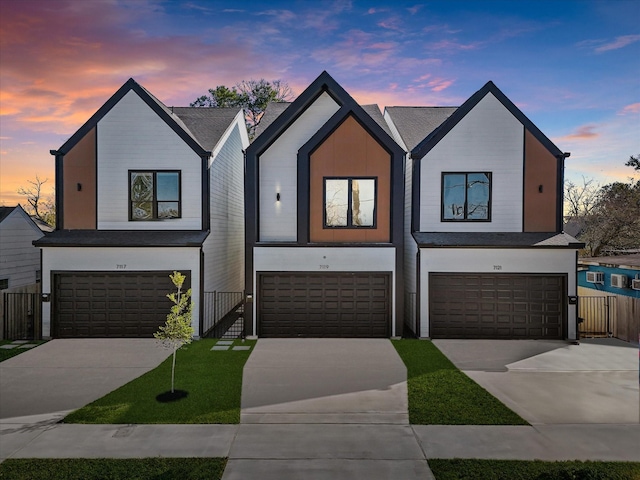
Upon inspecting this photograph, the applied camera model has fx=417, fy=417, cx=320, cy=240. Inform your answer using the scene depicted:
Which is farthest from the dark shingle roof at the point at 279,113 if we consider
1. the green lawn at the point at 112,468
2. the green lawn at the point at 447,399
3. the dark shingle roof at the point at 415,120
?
the green lawn at the point at 112,468

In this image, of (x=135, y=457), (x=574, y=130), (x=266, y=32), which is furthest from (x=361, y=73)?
(x=135, y=457)

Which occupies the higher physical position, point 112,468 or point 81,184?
point 81,184

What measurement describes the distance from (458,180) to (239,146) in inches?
430

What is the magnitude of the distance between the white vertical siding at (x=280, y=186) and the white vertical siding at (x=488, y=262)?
5000 mm

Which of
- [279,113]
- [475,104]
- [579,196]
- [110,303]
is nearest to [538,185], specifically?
[475,104]

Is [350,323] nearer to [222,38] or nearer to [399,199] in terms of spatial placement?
[399,199]

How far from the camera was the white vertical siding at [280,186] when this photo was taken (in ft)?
50.3

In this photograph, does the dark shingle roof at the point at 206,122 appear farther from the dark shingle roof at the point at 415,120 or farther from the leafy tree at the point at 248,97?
the leafy tree at the point at 248,97

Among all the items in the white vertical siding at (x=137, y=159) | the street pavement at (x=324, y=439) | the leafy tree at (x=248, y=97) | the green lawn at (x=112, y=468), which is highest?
the leafy tree at (x=248, y=97)

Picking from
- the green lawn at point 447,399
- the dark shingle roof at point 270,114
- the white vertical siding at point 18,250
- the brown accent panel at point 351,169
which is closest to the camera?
the green lawn at point 447,399

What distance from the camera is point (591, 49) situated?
12008mm

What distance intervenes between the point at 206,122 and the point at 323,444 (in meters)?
14.9

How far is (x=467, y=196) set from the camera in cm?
1569

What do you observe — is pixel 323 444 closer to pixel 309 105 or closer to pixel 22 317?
pixel 309 105
